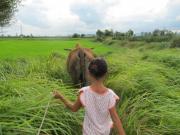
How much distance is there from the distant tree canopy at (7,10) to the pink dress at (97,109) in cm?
1327

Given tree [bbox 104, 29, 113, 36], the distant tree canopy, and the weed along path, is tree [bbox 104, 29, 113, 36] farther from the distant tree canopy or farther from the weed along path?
the weed along path

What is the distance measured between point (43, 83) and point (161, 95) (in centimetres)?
170

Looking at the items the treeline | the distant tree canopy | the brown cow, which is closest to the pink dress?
the brown cow

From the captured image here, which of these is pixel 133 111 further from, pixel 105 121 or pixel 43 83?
pixel 105 121

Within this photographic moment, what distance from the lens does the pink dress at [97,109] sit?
3887mm

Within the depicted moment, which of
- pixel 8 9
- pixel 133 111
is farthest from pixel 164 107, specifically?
pixel 8 9

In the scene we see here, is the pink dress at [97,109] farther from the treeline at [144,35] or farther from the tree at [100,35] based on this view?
the tree at [100,35]

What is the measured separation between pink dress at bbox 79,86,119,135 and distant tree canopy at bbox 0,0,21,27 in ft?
Result: 43.5

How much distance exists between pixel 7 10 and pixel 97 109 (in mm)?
13849

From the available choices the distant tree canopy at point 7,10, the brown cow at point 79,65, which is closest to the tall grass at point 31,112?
the brown cow at point 79,65

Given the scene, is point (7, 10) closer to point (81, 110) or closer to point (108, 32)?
point (81, 110)

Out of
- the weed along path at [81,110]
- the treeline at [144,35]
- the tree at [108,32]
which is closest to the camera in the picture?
the weed along path at [81,110]

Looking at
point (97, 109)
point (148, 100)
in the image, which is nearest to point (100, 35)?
point (148, 100)

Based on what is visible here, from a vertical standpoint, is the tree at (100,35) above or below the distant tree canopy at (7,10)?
below
